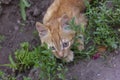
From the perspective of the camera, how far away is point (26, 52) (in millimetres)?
4645

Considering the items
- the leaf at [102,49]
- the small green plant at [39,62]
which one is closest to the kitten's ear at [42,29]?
the small green plant at [39,62]

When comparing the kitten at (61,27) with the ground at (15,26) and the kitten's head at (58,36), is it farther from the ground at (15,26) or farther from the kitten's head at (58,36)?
the ground at (15,26)

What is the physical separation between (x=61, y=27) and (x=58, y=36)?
0.45 feet

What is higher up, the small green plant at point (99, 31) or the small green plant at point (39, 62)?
the small green plant at point (99, 31)

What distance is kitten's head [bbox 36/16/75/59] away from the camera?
4.10 m

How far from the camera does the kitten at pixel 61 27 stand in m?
4.14

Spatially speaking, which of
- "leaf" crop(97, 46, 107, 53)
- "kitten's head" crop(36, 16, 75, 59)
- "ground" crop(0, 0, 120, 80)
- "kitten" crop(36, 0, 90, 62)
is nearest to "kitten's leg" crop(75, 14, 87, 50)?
"kitten" crop(36, 0, 90, 62)

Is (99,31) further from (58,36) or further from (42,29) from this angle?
(42,29)

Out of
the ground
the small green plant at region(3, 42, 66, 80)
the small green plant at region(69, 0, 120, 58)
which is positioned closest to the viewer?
→ the small green plant at region(3, 42, 66, 80)

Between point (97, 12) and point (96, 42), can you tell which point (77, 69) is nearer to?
point (96, 42)

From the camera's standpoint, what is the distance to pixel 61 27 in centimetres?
425

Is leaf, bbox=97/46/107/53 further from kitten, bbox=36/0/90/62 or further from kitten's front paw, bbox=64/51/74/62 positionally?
kitten's front paw, bbox=64/51/74/62

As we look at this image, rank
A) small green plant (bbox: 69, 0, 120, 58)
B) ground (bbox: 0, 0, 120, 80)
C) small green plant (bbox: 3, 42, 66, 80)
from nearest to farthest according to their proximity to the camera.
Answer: small green plant (bbox: 3, 42, 66, 80) < small green plant (bbox: 69, 0, 120, 58) < ground (bbox: 0, 0, 120, 80)

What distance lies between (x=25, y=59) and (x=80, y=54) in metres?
0.80
